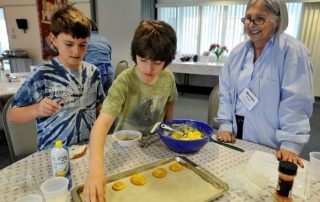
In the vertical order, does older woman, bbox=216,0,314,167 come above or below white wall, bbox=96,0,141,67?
below

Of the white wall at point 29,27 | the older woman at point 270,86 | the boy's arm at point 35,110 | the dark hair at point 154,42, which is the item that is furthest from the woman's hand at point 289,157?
the white wall at point 29,27

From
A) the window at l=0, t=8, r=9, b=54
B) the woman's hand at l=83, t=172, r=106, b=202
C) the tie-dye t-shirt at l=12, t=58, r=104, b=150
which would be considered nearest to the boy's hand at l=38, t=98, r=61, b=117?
the tie-dye t-shirt at l=12, t=58, r=104, b=150

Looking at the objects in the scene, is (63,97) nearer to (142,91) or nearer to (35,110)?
(35,110)

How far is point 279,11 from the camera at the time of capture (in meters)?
1.09

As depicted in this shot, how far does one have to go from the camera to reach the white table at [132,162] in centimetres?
75

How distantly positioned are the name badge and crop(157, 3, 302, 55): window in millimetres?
4122

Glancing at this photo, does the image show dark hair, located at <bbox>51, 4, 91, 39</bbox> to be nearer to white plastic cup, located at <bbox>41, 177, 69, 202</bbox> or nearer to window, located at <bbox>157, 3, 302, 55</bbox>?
white plastic cup, located at <bbox>41, 177, 69, 202</bbox>

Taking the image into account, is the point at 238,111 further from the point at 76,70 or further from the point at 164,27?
the point at 76,70

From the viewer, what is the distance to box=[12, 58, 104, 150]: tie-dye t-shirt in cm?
107

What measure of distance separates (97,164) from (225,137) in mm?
682

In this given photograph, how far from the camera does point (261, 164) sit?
3.04 feet

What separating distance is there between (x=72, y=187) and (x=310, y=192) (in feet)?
2.67

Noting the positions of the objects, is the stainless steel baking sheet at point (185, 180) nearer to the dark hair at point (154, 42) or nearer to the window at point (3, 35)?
the dark hair at point (154, 42)

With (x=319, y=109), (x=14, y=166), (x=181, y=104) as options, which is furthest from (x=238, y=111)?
(x=319, y=109)
